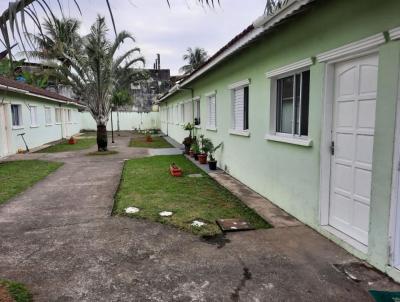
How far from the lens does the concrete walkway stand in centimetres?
296

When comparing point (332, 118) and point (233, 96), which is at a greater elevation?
point (233, 96)

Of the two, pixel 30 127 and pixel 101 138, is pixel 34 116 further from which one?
pixel 101 138

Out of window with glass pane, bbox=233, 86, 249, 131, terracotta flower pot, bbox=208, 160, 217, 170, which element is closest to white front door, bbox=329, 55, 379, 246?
window with glass pane, bbox=233, 86, 249, 131

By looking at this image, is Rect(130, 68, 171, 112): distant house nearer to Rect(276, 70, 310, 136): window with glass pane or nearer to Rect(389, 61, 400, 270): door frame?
Rect(276, 70, 310, 136): window with glass pane

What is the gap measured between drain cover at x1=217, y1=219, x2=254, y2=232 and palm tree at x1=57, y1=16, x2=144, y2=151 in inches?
373

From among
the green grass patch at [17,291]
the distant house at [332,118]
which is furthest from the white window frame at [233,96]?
the green grass patch at [17,291]

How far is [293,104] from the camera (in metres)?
5.22

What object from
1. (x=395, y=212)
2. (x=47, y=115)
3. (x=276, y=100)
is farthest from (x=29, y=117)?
(x=395, y=212)

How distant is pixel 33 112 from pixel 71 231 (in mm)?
15138

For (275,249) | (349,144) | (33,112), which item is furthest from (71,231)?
(33,112)

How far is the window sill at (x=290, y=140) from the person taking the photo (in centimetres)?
453

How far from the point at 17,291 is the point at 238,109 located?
645 centimetres

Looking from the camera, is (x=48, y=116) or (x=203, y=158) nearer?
(x=203, y=158)

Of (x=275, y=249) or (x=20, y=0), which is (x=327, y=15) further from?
(x=20, y=0)
